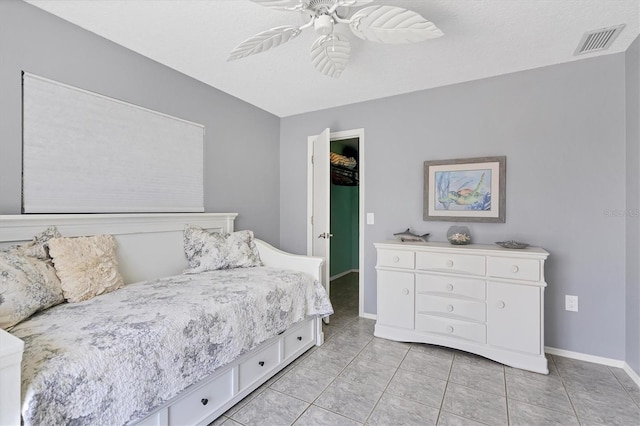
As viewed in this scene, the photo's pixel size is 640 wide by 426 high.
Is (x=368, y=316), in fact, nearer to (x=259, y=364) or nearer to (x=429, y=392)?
(x=429, y=392)

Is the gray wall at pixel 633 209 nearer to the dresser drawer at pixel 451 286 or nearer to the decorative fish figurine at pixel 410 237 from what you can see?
the dresser drawer at pixel 451 286

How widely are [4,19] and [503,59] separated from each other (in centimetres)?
328

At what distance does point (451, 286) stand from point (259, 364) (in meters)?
1.61

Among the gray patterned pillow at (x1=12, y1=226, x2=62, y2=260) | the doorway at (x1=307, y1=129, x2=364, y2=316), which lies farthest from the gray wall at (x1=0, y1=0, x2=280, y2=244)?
the doorway at (x1=307, y1=129, x2=364, y2=316)

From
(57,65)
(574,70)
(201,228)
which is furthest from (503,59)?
(57,65)

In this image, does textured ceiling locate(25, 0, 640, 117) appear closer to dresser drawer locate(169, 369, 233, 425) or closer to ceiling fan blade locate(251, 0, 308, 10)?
ceiling fan blade locate(251, 0, 308, 10)

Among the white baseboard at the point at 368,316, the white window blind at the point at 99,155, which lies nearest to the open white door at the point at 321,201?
the white baseboard at the point at 368,316

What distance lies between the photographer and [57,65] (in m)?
1.83

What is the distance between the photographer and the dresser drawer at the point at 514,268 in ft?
7.00

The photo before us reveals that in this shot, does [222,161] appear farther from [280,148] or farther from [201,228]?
[280,148]

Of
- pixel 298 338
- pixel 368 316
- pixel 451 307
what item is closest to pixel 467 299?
pixel 451 307

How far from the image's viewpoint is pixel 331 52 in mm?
1730

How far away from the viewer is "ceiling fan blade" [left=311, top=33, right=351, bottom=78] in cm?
164

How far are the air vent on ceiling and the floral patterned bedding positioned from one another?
2.75 m
